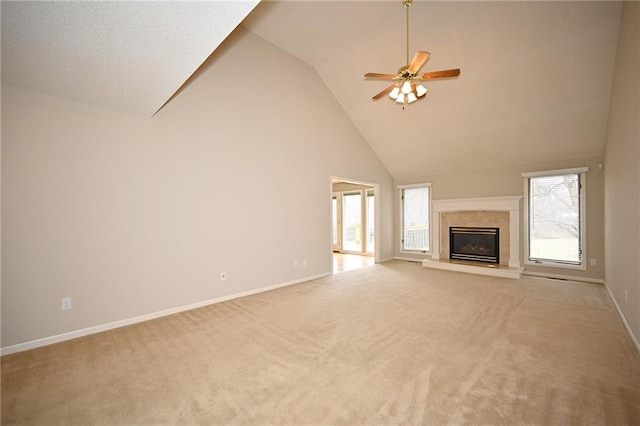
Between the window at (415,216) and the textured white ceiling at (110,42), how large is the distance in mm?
6391

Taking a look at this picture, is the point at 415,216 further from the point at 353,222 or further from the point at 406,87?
the point at 406,87

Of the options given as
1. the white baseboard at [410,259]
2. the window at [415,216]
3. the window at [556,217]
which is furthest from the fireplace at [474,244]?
the white baseboard at [410,259]

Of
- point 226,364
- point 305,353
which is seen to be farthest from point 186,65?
point 305,353

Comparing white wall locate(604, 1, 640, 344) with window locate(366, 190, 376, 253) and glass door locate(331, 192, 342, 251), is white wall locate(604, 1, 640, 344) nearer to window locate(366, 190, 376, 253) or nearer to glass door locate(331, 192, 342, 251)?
window locate(366, 190, 376, 253)

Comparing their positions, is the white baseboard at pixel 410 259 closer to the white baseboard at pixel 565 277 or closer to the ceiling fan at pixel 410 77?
the white baseboard at pixel 565 277

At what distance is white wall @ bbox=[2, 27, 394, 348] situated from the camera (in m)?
2.63

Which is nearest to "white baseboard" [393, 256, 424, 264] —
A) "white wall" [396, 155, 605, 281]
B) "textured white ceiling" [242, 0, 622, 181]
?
"white wall" [396, 155, 605, 281]

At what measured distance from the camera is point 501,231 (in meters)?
6.01

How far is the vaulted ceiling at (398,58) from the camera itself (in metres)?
A: 1.78

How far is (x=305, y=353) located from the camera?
96.3 inches

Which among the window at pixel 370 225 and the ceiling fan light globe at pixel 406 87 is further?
the window at pixel 370 225

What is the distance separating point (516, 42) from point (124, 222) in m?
5.70

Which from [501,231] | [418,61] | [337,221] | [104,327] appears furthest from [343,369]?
[337,221]

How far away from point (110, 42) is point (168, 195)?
6.30 feet
